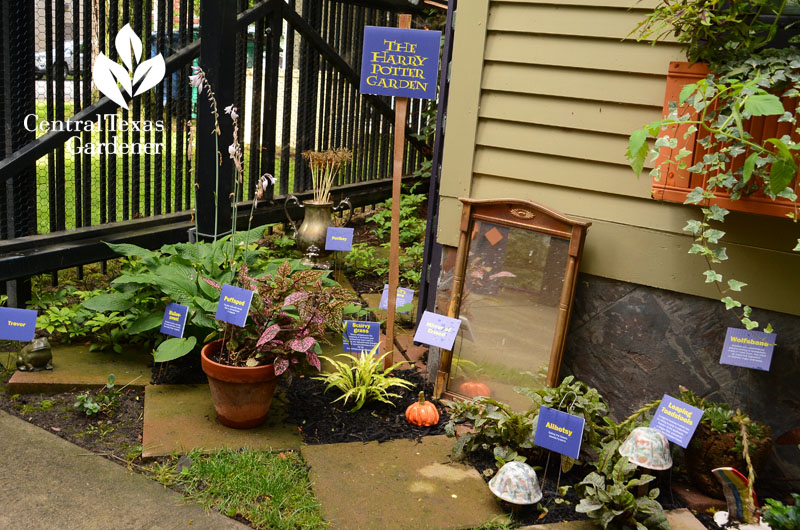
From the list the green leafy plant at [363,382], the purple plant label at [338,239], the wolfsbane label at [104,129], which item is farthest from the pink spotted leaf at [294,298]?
the wolfsbane label at [104,129]

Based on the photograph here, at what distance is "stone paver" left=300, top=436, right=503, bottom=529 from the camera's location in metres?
2.69

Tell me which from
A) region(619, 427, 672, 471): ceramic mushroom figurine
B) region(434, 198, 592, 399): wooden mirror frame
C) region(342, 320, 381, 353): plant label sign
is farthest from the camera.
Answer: region(342, 320, 381, 353): plant label sign

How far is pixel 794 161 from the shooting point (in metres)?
2.55

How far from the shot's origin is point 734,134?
2.68 m

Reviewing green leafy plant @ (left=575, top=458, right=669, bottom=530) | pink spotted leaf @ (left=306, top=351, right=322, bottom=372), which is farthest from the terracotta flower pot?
green leafy plant @ (left=575, top=458, right=669, bottom=530)

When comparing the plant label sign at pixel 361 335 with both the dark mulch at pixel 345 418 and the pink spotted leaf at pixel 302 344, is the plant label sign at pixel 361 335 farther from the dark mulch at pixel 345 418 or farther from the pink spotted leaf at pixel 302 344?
the pink spotted leaf at pixel 302 344

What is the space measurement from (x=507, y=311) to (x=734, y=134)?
1.29 metres

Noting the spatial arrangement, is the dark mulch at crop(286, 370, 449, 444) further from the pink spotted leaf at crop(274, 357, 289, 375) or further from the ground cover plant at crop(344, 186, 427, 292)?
the ground cover plant at crop(344, 186, 427, 292)

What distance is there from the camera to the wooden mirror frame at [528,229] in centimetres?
326

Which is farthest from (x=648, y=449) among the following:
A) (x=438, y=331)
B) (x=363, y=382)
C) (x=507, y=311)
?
(x=363, y=382)

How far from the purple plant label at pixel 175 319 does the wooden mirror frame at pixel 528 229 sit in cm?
127

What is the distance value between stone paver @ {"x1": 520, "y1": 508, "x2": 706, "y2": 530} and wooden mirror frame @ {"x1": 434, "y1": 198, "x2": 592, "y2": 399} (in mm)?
760

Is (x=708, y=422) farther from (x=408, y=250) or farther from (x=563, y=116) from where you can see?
(x=408, y=250)

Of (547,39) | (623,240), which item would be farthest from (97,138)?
(623,240)
